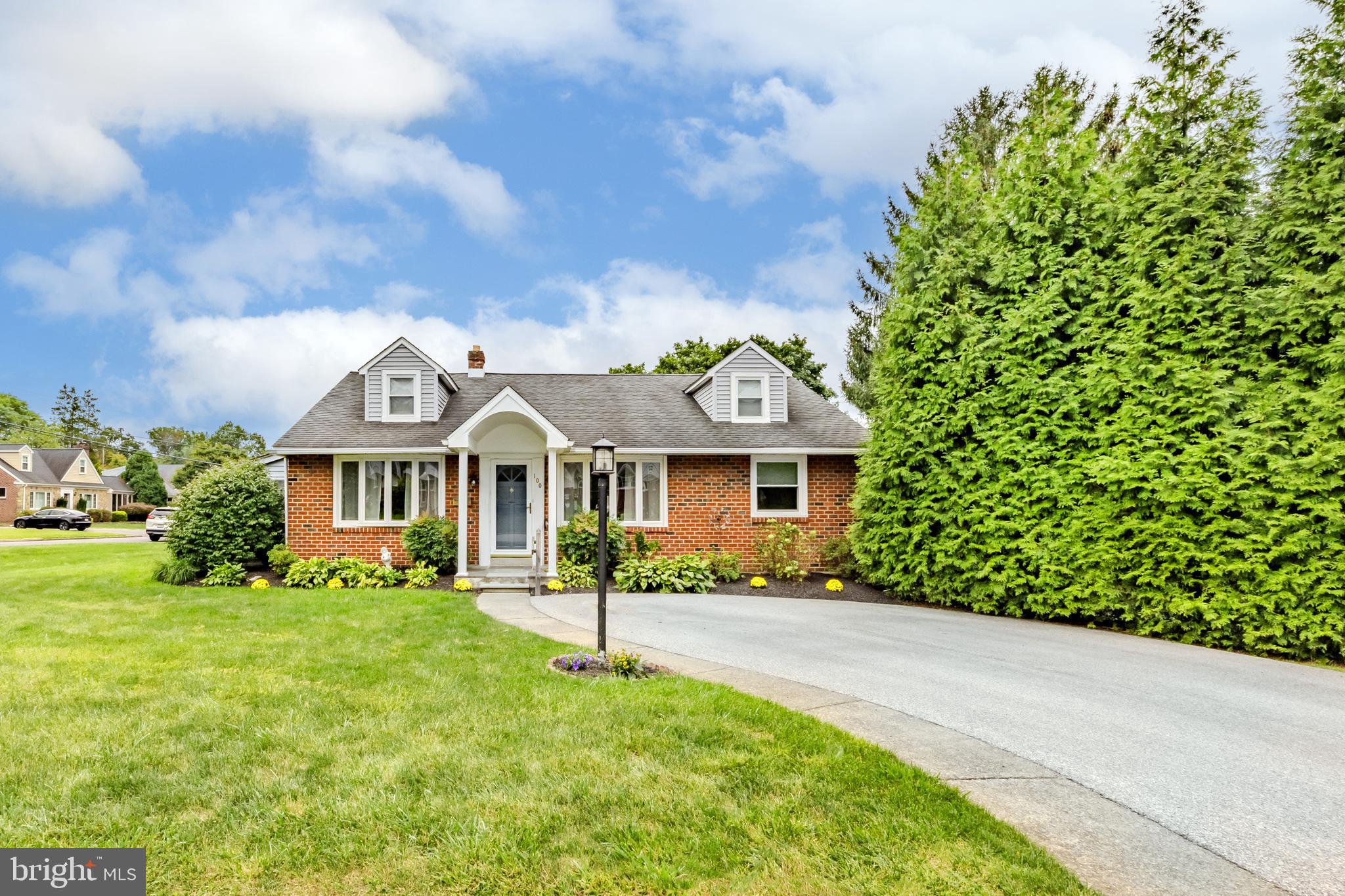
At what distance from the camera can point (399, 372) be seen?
52.6ft

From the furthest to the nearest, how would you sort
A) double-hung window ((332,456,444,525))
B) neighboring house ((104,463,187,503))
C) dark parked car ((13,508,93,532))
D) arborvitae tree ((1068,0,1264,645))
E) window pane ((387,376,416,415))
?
neighboring house ((104,463,187,503)) → dark parked car ((13,508,93,532)) → window pane ((387,376,416,415)) → double-hung window ((332,456,444,525)) → arborvitae tree ((1068,0,1264,645))

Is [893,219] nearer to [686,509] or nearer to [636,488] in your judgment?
[686,509]

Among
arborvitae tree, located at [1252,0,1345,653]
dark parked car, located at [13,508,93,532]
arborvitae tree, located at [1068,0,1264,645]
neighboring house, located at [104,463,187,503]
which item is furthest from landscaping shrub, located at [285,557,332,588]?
neighboring house, located at [104,463,187,503]

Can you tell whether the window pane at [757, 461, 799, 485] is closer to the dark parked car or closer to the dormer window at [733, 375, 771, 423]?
the dormer window at [733, 375, 771, 423]

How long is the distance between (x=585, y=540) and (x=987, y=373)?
8.51 m

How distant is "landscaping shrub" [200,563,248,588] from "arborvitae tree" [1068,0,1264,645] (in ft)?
50.7

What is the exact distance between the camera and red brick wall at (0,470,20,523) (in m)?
49.1

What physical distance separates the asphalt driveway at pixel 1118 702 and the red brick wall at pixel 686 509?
4.65m

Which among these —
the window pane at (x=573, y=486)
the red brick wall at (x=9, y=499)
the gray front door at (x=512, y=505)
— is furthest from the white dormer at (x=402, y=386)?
the red brick wall at (x=9, y=499)

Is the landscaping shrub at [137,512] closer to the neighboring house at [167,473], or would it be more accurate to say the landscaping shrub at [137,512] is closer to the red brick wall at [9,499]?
the red brick wall at [9,499]

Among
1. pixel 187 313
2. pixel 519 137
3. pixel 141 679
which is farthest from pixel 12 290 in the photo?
pixel 141 679

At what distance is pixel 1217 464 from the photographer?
867 cm

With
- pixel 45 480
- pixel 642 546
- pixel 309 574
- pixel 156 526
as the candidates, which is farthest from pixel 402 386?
pixel 45 480

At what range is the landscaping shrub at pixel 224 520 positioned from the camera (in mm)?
14289
